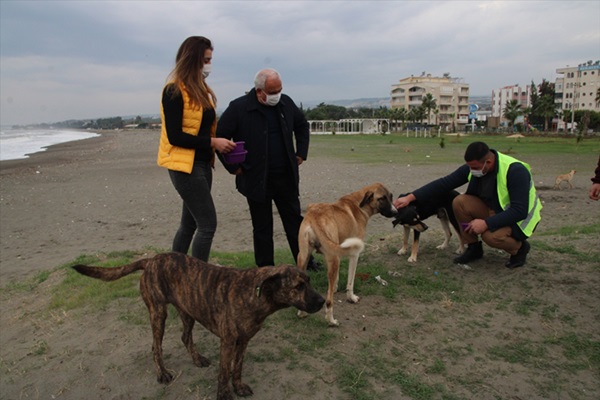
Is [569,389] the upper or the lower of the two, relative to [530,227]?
lower

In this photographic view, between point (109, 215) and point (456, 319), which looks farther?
point (109, 215)

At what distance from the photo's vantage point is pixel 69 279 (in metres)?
6.49

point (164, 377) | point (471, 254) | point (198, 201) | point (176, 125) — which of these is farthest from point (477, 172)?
point (164, 377)

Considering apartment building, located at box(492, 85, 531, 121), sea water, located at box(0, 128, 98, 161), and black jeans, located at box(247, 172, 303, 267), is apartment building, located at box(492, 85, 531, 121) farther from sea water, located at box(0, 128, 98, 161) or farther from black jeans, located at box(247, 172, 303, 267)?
black jeans, located at box(247, 172, 303, 267)

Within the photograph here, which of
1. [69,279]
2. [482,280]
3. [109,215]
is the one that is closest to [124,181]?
[109,215]

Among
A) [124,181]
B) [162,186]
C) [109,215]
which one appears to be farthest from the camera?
[124,181]

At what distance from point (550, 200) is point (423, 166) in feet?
32.4

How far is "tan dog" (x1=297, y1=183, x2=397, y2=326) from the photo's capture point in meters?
Answer: 4.79

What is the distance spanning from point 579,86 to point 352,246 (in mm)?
125994

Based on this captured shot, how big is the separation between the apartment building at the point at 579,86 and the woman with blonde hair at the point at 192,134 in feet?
388

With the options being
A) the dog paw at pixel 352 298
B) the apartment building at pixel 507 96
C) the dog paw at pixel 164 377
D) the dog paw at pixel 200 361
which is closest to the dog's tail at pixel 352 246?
the dog paw at pixel 352 298

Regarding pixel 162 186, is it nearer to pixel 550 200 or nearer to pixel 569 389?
pixel 550 200

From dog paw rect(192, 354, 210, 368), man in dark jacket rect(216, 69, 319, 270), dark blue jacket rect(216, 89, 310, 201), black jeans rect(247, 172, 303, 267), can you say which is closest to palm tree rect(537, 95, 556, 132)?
black jeans rect(247, 172, 303, 267)

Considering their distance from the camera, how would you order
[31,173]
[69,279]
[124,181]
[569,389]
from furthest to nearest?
1. [31,173]
2. [124,181]
3. [69,279]
4. [569,389]
